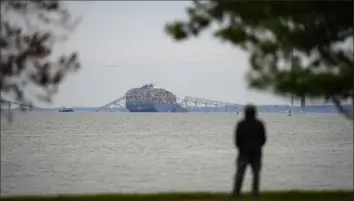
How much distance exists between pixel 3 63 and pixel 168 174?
17443mm

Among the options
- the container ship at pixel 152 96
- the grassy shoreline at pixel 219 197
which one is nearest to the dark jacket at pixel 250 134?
the grassy shoreline at pixel 219 197

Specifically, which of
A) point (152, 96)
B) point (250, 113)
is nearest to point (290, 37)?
point (250, 113)

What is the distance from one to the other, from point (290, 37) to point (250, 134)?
1633mm

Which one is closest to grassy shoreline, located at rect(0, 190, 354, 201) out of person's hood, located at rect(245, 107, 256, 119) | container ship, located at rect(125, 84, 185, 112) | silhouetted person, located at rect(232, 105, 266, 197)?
silhouetted person, located at rect(232, 105, 266, 197)

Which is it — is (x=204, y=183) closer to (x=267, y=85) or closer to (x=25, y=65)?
(x=267, y=85)

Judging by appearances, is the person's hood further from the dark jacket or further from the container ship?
the container ship

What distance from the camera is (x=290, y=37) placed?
958cm

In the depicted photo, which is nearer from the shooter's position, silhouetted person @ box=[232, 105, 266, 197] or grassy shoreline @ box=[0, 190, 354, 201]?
silhouetted person @ box=[232, 105, 266, 197]

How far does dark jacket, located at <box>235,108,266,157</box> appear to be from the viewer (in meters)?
9.34

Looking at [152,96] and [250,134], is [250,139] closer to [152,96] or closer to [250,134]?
[250,134]

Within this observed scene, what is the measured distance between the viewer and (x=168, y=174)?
2533 cm

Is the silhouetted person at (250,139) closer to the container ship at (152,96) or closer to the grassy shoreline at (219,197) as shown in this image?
the grassy shoreline at (219,197)

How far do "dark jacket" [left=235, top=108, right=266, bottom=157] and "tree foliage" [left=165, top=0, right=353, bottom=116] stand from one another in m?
0.67

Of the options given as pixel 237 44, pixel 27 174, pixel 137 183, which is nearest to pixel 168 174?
pixel 137 183
